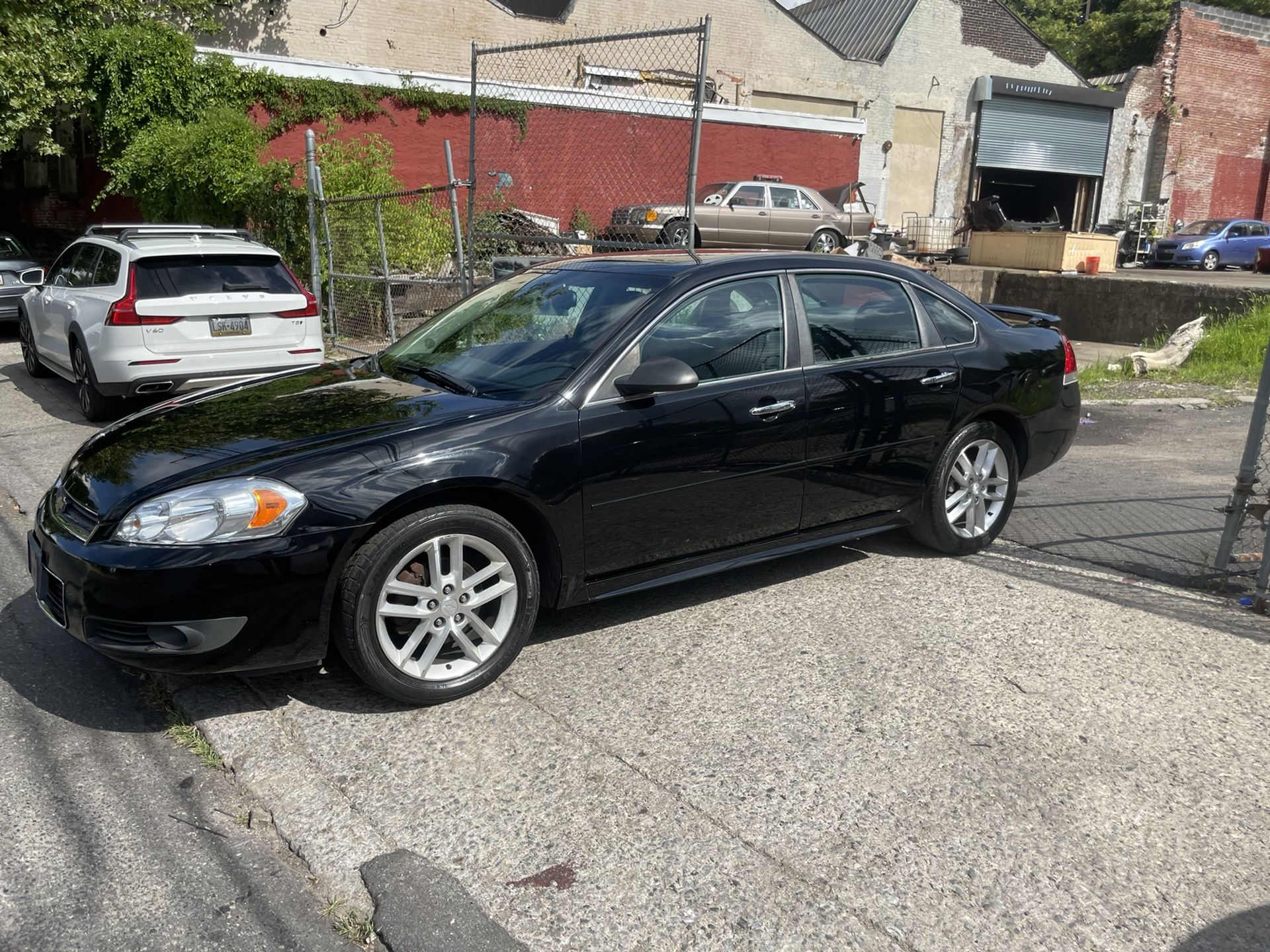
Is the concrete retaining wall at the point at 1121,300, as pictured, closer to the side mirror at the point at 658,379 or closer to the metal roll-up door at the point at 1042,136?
the side mirror at the point at 658,379

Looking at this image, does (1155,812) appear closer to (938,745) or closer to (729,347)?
(938,745)

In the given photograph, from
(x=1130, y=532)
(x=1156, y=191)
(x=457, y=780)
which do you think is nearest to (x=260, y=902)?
(x=457, y=780)

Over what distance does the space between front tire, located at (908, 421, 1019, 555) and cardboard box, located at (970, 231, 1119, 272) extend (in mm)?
17342

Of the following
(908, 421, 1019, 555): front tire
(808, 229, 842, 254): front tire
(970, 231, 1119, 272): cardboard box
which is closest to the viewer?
(908, 421, 1019, 555): front tire

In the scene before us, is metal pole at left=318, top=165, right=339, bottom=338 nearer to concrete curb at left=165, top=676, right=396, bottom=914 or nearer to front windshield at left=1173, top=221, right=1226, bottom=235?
concrete curb at left=165, top=676, right=396, bottom=914

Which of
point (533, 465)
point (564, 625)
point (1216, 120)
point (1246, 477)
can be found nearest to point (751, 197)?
point (1246, 477)

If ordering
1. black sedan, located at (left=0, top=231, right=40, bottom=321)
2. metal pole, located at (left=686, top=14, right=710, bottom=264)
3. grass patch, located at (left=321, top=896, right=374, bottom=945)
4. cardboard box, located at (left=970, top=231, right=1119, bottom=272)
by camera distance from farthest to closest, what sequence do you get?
cardboard box, located at (left=970, top=231, right=1119, bottom=272), black sedan, located at (left=0, top=231, right=40, bottom=321), metal pole, located at (left=686, top=14, right=710, bottom=264), grass patch, located at (left=321, top=896, right=374, bottom=945)

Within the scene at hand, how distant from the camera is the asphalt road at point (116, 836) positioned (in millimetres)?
2713

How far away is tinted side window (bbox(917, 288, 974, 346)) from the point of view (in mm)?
5418

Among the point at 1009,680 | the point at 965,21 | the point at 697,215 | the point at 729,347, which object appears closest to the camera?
the point at 1009,680

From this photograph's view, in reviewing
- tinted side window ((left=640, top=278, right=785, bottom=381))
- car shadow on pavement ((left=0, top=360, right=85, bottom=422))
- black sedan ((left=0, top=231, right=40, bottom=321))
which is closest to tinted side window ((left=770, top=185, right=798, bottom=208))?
black sedan ((left=0, top=231, right=40, bottom=321))

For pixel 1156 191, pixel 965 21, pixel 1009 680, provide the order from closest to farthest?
pixel 1009 680
pixel 965 21
pixel 1156 191

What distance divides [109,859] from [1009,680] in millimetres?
3174

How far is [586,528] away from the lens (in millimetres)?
4168
